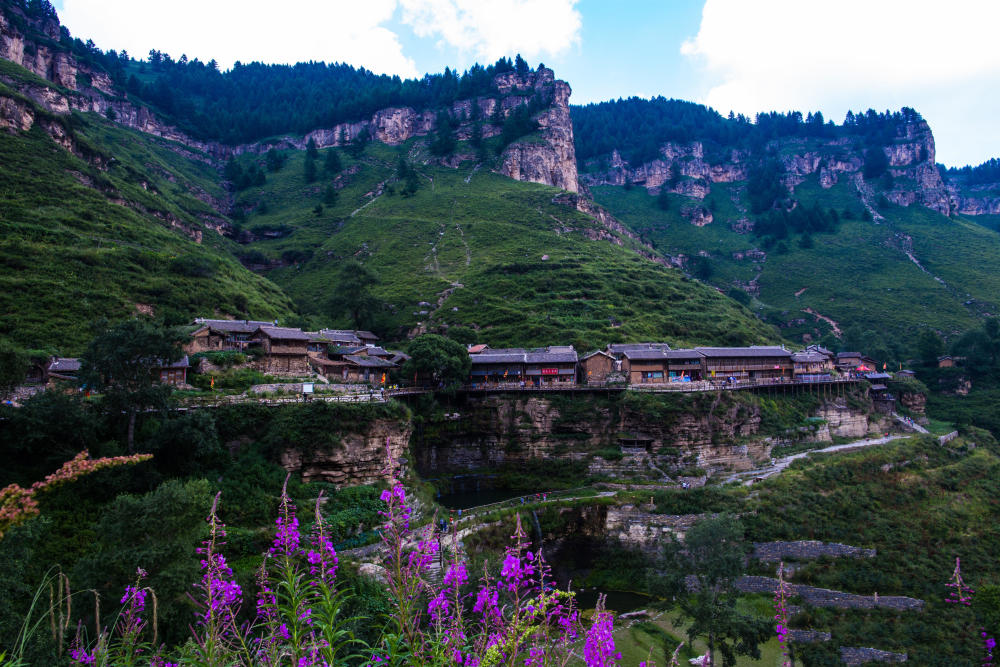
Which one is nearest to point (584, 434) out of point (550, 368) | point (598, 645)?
point (550, 368)

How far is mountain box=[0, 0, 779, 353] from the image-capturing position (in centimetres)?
6006

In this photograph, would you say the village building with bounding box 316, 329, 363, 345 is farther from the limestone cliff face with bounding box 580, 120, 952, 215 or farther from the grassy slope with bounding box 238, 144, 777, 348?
the limestone cliff face with bounding box 580, 120, 952, 215

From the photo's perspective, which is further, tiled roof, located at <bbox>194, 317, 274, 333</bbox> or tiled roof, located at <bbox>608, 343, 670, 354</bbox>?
tiled roof, located at <bbox>608, 343, 670, 354</bbox>

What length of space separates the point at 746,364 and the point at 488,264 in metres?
48.4

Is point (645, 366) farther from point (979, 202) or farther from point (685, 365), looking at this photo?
point (979, 202)

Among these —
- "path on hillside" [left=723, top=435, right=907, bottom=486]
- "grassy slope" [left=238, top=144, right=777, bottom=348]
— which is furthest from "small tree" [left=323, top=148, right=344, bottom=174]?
"path on hillside" [left=723, top=435, right=907, bottom=486]

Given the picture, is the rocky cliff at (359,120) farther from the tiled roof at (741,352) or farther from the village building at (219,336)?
the tiled roof at (741,352)

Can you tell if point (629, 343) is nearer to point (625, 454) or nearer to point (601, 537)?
point (625, 454)

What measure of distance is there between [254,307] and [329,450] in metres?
39.8

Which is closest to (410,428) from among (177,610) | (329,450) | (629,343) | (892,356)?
(329,450)

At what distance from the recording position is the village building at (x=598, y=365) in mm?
61500

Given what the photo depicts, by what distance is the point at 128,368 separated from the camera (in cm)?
3180

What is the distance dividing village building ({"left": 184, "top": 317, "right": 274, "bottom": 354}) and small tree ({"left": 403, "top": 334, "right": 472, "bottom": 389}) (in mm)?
17459

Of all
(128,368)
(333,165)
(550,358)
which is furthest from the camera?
(333,165)
